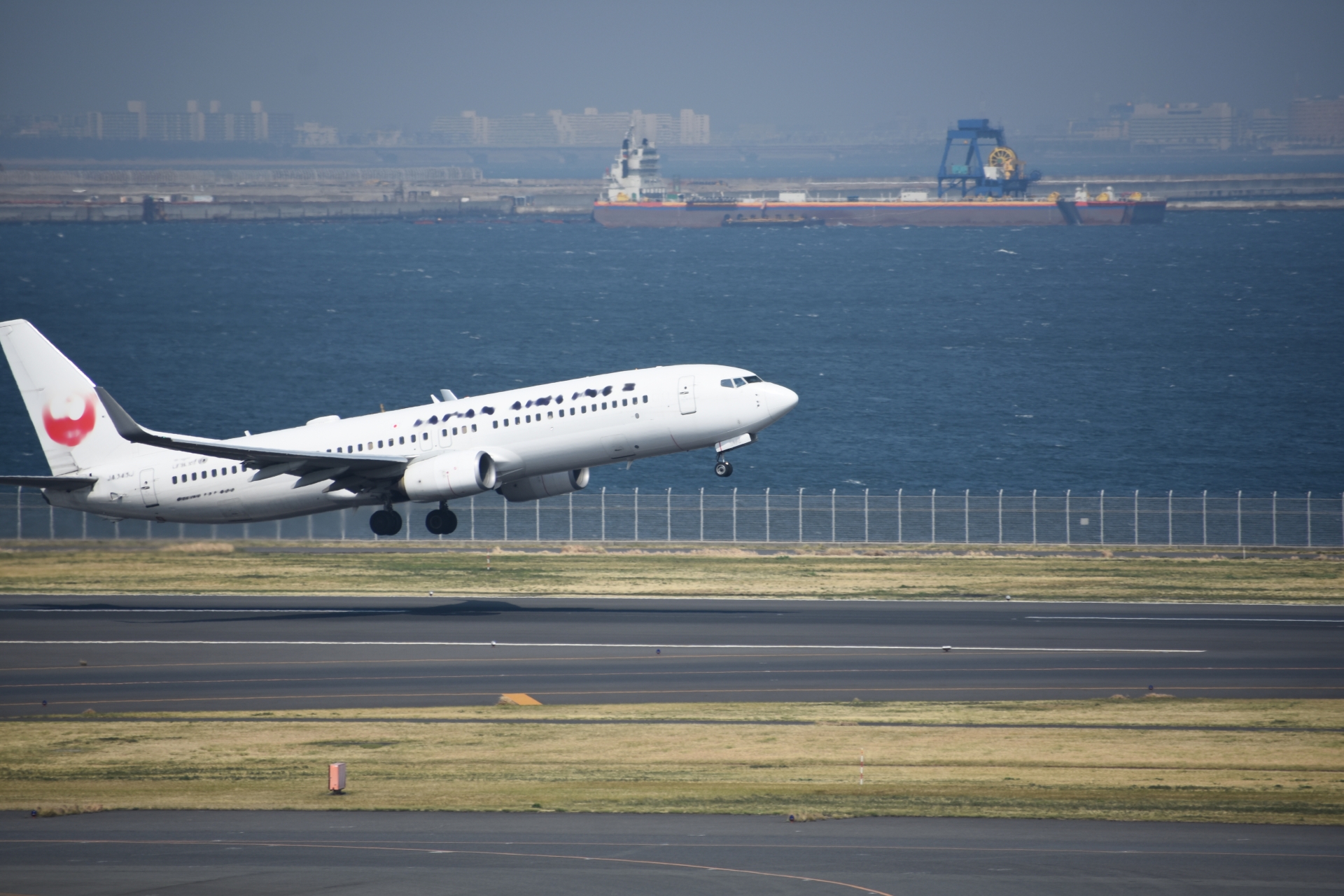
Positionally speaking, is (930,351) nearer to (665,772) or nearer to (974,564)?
(974,564)

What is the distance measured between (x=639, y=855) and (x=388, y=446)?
3249cm

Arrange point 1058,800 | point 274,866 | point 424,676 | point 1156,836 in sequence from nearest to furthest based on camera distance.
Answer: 1. point 274,866
2. point 1156,836
3. point 1058,800
4. point 424,676

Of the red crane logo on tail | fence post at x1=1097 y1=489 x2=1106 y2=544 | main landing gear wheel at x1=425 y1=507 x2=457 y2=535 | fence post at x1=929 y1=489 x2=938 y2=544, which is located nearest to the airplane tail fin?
the red crane logo on tail

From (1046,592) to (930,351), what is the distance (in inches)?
4792

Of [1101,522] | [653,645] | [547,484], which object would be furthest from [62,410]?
[1101,522]

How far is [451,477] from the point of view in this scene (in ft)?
169

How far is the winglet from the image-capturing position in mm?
48531

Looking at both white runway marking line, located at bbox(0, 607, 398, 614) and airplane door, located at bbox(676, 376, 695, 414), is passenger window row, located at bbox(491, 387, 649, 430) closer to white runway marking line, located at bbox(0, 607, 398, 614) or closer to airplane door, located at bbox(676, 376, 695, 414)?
airplane door, located at bbox(676, 376, 695, 414)

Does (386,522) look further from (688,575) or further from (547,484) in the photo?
(688,575)

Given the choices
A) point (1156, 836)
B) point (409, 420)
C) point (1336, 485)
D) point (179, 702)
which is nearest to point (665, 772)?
point (1156, 836)

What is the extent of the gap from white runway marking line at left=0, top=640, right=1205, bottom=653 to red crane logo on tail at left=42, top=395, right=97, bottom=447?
11.8m

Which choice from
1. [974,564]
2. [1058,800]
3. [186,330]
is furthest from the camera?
[186,330]

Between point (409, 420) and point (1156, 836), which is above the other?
point (409, 420)

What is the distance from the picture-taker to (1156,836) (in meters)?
25.8
